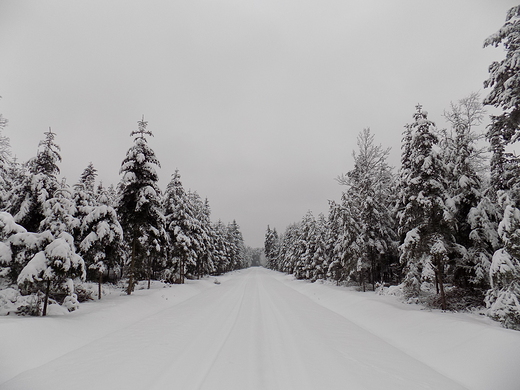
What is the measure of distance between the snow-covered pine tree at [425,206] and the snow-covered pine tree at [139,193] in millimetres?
16139

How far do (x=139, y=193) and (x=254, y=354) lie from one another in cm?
1447

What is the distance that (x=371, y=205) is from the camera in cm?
2075

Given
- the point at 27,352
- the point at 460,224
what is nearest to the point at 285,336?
the point at 27,352

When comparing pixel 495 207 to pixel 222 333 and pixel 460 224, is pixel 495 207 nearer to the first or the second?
pixel 460 224

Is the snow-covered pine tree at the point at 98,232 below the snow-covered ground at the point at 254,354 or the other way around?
the other way around

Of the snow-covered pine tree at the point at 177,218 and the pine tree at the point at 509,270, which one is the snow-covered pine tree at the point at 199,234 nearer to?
the snow-covered pine tree at the point at 177,218

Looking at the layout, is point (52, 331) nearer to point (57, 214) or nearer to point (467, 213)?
point (57, 214)

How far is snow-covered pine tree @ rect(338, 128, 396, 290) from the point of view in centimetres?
2089

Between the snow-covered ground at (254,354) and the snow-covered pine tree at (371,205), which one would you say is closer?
the snow-covered ground at (254,354)

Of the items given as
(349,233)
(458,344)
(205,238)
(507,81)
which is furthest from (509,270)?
(205,238)

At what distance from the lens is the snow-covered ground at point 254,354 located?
5637mm

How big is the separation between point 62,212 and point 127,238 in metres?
9.27

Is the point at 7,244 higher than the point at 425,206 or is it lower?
lower

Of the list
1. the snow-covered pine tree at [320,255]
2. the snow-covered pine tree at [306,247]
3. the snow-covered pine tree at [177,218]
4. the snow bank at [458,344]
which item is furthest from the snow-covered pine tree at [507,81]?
the snow-covered pine tree at [306,247]
